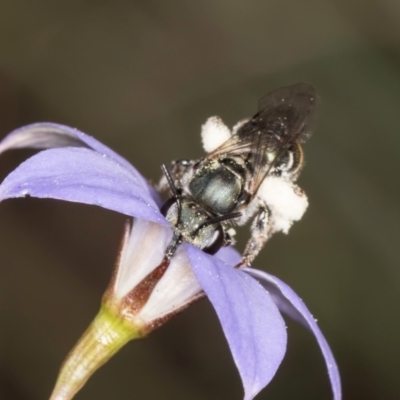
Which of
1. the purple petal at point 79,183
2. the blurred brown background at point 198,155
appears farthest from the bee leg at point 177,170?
the blurred brown background at point 198,155

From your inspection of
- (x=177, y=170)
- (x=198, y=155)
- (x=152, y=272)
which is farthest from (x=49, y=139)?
(x=198, y=155)

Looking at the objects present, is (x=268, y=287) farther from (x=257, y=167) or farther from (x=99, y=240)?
(x=99, y=240)

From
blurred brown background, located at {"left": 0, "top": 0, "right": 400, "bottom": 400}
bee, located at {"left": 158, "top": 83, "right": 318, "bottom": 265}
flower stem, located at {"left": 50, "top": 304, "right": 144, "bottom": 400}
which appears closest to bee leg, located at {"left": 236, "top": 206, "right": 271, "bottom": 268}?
bee, located at {"left": 158, "top": 83, "right": 318, "bottom": 265}

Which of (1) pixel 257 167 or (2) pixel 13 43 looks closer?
(1) pixel 257 167

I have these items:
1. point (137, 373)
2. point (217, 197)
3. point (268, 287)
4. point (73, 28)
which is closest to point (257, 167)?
point (217, 197)

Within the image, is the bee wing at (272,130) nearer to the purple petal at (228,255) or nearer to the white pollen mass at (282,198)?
the white pollen mass at (282,198)
